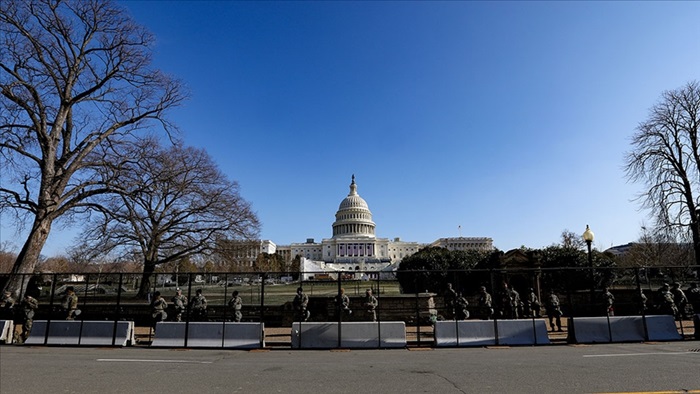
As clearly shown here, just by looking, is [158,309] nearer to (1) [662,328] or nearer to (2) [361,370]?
(2) [361,370]

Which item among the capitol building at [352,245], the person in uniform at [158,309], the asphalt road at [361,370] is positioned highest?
the capitol building at [352,245]

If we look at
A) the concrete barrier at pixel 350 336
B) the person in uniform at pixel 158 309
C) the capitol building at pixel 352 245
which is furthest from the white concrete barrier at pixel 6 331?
the capitol building at pixel 352 245

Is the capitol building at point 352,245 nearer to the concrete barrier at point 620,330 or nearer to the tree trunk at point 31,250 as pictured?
the tree trunk at point 31,250

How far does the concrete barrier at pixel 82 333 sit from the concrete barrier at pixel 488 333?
10137mm

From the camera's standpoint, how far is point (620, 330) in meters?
13.9

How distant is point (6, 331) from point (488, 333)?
53.0ft

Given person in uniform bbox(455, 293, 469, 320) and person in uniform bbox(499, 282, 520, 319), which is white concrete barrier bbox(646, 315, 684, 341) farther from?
person in uniform bbox(455, 293, 469, 320)

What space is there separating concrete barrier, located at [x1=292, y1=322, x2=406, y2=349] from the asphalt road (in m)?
0.64

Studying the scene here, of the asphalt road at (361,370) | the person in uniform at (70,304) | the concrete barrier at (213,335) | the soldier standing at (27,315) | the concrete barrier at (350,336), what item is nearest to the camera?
the asphalt road at (361,370)

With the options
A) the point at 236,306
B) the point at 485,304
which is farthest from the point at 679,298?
the point at 236,306

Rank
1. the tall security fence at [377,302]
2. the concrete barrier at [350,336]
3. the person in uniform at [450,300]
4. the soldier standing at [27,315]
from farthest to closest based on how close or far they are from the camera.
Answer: the person in uniform at [450,300] → the tall security fence at [377,302] → the soldier standing at [27,315] → the concrete barrier at [350,336]

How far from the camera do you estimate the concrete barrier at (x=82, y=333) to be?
13.9 metres

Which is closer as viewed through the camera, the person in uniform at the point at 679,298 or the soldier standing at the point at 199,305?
the person in uniform at the point at 679,298

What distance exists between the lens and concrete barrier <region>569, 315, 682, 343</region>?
1381 cm
